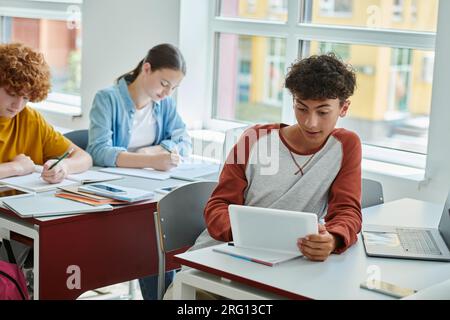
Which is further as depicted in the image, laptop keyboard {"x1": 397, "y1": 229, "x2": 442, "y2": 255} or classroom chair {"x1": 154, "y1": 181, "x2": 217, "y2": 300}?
classroom chair {"x1": 154, "y1": 181, "x2": 217, "y2": 300}

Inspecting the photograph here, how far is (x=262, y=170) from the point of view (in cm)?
242

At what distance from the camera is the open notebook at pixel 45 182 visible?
9.20 ft

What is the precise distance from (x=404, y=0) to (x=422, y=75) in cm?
A: 35

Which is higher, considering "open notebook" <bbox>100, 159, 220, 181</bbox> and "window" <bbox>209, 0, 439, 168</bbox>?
"window" <bbox>209, 0, 439, 168</bbox>

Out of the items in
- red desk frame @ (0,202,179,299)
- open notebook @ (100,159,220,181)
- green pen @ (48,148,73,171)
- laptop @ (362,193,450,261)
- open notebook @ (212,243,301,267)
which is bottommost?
red desk frame @ (0,202,179,299)

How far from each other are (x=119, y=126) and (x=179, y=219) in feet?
3.47

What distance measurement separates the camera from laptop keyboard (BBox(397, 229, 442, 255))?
220 cm

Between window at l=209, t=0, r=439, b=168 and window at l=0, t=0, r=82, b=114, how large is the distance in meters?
1.33

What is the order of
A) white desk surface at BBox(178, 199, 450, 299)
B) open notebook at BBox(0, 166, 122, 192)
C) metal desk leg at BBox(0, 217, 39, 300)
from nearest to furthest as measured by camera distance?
white desk surface at BBox(178, 199, 450, 299) < metal desk leg at BBox(0, 217, 39, 300) < open notebook at BBox(0, 166, 122, 192)

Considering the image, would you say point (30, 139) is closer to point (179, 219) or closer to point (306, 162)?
point (179, 219)

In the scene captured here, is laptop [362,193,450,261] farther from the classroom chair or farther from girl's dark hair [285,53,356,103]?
the classroom chair

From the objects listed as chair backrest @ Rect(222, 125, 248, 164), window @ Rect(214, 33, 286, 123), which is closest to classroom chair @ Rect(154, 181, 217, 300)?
chair backrest @ Rect(222, 125, 248, 164)

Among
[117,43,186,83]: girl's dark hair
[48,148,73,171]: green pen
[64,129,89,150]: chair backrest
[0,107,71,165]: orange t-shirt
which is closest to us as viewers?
[48,148,73,171]: green pen

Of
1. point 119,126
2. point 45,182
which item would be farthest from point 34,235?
point 119,126
